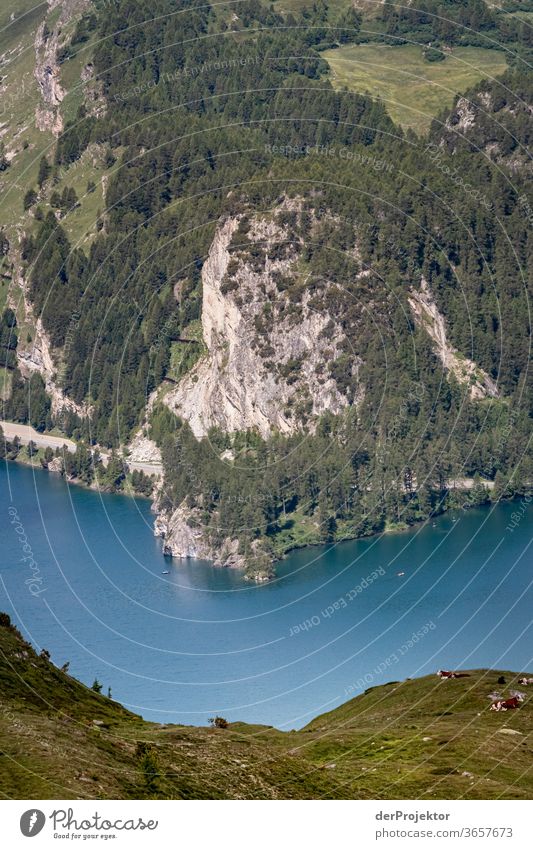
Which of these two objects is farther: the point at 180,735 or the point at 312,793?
the point at 180,735

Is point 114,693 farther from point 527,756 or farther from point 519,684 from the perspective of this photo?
point 527,756

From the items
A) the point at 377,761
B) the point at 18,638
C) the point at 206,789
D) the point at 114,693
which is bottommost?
the point at 206,789

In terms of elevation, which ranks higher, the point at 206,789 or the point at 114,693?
the point at 114,693

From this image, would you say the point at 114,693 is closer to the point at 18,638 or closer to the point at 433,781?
the point at 18,638

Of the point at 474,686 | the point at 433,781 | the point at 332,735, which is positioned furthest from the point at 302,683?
the point at 433,781

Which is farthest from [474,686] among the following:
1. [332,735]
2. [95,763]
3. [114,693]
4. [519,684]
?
[114,693]

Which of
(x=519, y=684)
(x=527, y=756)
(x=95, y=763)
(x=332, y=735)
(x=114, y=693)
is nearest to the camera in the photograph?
(x=95, y=763)

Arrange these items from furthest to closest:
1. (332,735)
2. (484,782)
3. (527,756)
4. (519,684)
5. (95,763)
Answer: (519,684)
(332,735)
(527,756)
(484,782)
(95,763)
